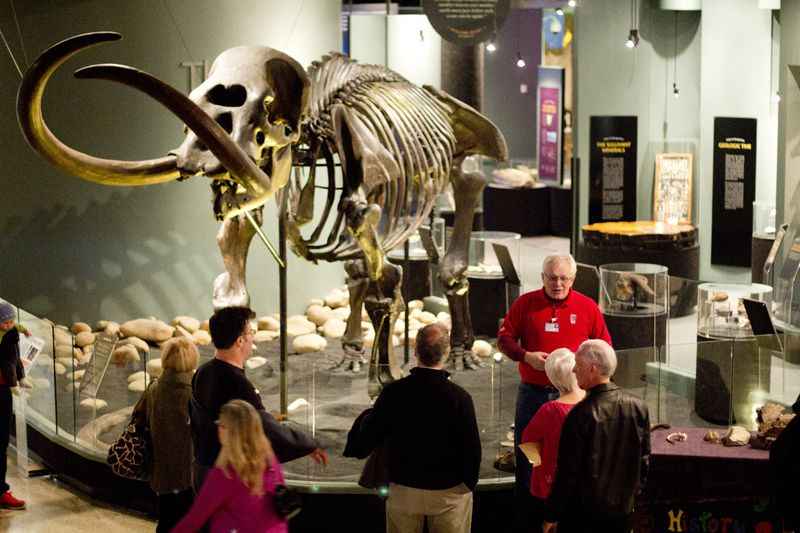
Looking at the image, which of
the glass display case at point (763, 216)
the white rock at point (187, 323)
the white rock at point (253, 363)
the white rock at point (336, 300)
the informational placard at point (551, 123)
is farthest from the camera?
the informational placard at point (551, 123)

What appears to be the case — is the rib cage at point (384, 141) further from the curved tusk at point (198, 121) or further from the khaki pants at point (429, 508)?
the khaki pants at point (429, 508)

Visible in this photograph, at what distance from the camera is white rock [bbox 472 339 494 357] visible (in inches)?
456

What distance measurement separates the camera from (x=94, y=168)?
24.0 feet

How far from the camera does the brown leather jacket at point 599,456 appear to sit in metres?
5.87

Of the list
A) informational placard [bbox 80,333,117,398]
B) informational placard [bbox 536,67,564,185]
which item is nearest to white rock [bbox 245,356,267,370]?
informational placard [bbox 80,333,117,398]

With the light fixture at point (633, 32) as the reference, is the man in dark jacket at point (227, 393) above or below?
below

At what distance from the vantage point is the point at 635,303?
1159 cm

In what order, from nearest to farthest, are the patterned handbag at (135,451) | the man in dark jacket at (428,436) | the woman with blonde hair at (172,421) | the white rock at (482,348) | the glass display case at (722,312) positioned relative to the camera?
the man in dark jacket at (428,436) < the woman with blonde hair at (172,421) < the patterned handbag at (135,451) < the glass display case at (722,312) < the white rock at (482,348)

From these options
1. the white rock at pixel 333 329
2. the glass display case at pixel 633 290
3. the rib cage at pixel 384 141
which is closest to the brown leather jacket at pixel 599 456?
the rib cage at pixel 384 141

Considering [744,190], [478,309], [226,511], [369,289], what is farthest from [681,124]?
[226,511]

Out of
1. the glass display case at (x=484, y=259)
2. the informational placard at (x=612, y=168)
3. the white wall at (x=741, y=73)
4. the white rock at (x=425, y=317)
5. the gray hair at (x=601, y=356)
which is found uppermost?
the white wall at (x=741, y=73)

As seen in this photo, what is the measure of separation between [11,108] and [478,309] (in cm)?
455

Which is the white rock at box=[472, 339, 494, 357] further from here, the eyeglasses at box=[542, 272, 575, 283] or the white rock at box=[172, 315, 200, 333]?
the eyeglasses at box=[542, 272, 575, 283]

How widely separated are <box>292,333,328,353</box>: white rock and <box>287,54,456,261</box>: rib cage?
1909 millimetres
